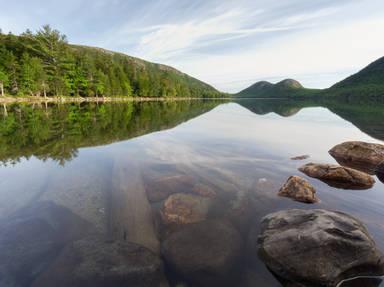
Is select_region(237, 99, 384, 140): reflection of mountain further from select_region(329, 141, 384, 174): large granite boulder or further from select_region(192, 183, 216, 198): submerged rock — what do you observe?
select_region(192, 183, 216, 198): submerged rock

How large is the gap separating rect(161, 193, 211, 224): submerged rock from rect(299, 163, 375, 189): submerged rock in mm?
6574

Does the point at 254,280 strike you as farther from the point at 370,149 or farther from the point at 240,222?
the point at 370,149

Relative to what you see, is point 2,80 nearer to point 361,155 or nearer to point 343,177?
point 343,177

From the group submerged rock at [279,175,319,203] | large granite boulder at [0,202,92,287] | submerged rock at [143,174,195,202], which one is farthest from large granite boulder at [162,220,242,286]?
submerged rock at [279,175,319,203]

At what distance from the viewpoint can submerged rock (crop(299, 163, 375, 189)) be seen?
35.2 ft

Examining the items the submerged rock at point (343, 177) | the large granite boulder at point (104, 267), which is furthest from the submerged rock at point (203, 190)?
the submerged rock at point (343, 177)

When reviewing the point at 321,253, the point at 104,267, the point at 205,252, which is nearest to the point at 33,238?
the point at 104,267

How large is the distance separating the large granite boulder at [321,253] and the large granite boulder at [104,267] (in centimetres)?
280

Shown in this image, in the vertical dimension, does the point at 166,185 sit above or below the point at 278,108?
below

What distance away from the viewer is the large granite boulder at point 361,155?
1398 centimetres

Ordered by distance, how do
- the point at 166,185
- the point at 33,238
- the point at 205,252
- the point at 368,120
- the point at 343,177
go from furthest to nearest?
the point at 368,120, the point at 343,177, the point at 166,185, the point at 33,238, the point at 205,252

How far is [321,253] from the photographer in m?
5.11

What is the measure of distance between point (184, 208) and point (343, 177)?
8.28 metres

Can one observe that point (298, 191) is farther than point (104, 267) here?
Yes
